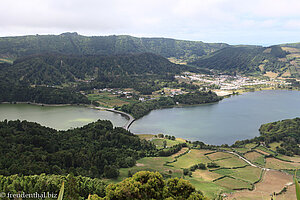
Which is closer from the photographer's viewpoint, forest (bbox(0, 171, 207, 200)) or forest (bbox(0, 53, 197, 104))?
forest (bbox(0, 171, 207, 200))

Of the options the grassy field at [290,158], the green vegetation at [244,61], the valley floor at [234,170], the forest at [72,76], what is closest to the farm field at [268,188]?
the valley floor at [234,170]

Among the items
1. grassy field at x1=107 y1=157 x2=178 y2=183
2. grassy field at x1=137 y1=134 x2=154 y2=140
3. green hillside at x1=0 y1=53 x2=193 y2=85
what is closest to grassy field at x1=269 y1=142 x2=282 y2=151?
grassy field at x1=107 y1=157 x2=178 y2=183

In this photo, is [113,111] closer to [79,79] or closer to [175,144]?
[175,144]

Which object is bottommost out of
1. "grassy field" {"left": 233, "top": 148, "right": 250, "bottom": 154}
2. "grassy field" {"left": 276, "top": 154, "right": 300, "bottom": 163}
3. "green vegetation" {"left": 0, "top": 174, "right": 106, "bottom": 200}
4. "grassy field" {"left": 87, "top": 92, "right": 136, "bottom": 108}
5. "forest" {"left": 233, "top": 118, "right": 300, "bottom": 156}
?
"grassy field" {"left": 276, "top": 154, "right": 300, "bottom": 163}

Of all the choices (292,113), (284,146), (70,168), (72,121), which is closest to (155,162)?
(70,168)

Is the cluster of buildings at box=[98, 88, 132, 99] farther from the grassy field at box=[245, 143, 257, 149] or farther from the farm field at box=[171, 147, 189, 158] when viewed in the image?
the grassy field at box=[245, 143, 257, 149]

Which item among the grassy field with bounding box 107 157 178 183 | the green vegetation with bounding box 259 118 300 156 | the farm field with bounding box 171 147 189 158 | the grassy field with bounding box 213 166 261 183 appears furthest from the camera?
the green vegetation with bounding box 259 118 300 156

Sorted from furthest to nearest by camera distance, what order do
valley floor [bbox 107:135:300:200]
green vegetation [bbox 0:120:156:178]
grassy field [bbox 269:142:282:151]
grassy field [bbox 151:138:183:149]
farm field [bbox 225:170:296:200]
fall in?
grassy field [bbox 151:138:183:149] → grassy field [bbox 269:142:282:151] → valley floor [bbox 107:135:300:200] → green vegetation [bbox 0:120:156:178] → farm field [bbox 225:170:296:200]
